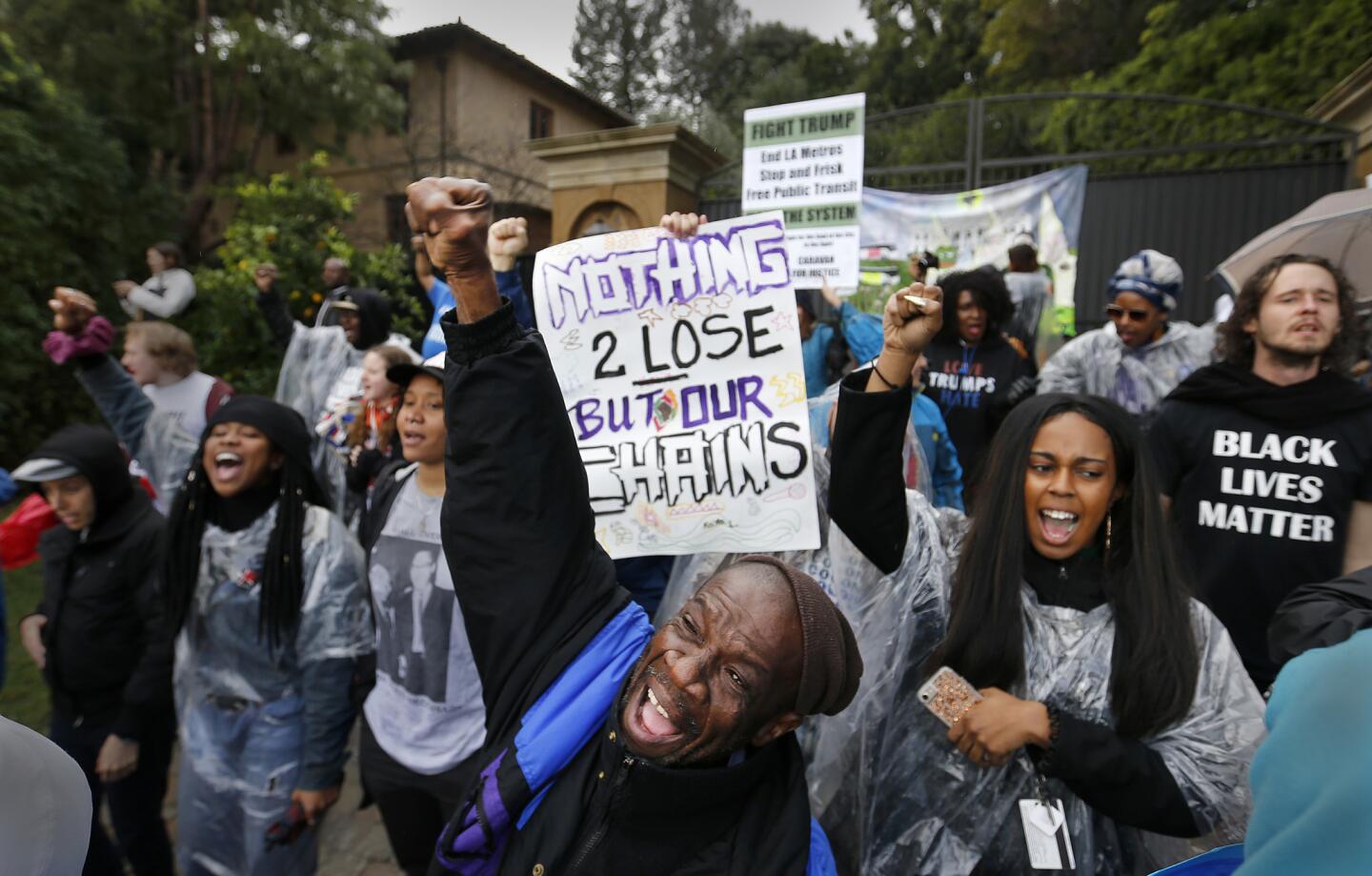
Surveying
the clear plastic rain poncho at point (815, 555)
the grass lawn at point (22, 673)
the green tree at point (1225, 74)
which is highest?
the green tree at point (1225, 74)

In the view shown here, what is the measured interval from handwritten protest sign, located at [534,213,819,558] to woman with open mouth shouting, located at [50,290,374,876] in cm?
87

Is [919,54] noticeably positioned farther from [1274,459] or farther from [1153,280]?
[1274,459]

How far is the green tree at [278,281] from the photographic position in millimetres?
7070

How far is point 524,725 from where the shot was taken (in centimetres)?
116

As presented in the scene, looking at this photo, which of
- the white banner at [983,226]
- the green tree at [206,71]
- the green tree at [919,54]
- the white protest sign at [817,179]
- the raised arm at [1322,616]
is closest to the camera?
the raised arm at [1322,616]

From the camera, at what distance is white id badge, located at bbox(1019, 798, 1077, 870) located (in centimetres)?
151

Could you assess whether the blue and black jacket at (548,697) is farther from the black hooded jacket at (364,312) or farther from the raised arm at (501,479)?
the black hooded jacket at (364,312)

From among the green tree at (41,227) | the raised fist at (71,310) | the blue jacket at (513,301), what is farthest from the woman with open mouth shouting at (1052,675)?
the green tree at (41,227)

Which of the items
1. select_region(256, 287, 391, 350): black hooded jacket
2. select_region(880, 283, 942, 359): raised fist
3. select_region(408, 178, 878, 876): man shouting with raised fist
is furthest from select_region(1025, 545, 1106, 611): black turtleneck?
select_region(256, 287, 391, 350): black hooded jacket

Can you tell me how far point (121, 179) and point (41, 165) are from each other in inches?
74.6

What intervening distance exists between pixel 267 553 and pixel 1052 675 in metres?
2.07

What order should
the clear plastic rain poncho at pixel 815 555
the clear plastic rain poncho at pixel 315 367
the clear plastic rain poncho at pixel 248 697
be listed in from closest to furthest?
the clear plastic rain poncho at pixel 815 555, the clear plastic rain poncho at pixel 248 697, the clear plastic rain poncho at pixel 315 367

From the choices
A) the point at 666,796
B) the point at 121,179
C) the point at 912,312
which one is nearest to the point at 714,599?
the point at 666,796

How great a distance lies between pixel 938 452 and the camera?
9.74 ft
